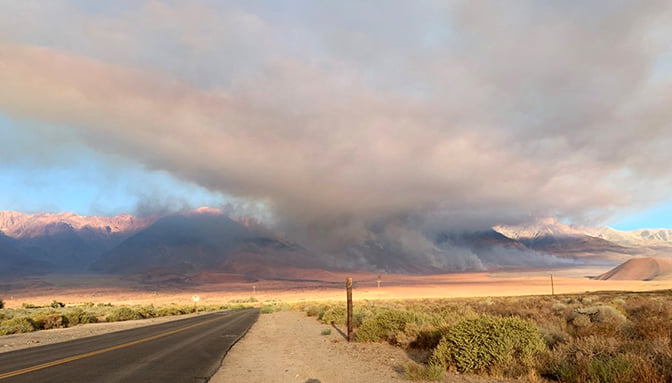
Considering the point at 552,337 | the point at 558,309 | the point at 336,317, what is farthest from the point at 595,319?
the point at 336,317

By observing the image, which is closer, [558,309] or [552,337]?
[552,337]

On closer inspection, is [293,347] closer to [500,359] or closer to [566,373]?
[500,359]

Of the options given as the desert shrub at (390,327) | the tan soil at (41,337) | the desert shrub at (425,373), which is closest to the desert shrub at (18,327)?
the tan soil at (41,337)

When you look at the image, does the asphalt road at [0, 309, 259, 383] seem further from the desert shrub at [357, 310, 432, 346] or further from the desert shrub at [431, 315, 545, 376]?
the desert shrub at [431, 315, 545, 376]

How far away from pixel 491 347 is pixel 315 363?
6.11 meters

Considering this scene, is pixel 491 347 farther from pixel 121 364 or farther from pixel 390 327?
pixel 121 364

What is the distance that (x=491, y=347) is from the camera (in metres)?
11.6

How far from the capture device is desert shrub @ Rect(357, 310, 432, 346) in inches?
715

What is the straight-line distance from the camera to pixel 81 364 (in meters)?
14.0

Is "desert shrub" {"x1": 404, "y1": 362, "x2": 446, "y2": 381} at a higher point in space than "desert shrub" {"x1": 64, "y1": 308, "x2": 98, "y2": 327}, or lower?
higher

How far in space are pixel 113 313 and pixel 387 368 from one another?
163ft

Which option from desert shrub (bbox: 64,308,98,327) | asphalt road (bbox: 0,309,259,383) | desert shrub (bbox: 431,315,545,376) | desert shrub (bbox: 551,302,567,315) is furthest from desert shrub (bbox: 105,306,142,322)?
desert shrub (bbox: 431,315,545,376)

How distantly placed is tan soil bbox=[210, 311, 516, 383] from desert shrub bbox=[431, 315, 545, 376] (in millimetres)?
631

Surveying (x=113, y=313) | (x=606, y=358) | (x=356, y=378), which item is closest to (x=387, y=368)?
(x=356, y=378)
